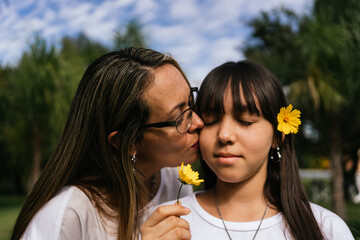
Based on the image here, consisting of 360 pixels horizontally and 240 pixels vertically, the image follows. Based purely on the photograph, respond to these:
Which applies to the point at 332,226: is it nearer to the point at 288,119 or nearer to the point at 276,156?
the point at 276,156

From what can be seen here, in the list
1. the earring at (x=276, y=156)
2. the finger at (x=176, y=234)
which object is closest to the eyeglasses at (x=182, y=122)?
the earring at (x=276, y=156)

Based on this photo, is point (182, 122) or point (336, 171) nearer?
point (182, 122)

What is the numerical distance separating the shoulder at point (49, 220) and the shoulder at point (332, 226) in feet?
5.01

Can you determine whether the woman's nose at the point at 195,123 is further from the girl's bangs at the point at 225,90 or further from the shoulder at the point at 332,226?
the shoulder at the point at 332,226

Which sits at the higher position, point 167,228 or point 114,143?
point 114,143

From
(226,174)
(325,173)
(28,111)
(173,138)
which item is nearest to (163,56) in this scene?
(173,138)

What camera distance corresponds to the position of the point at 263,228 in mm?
1987

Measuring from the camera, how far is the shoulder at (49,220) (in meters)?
2.03

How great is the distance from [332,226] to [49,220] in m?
1.64

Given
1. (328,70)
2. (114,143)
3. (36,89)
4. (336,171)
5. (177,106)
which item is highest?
(36,89)

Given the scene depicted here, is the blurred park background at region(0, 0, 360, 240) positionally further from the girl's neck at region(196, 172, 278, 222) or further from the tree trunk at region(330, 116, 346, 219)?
the girl's neck at region(196, 172, 278, 222)

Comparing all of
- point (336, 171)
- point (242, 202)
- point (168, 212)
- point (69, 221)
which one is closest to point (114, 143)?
point (69, 221)

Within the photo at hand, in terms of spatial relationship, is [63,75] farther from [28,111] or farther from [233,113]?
[233,113]

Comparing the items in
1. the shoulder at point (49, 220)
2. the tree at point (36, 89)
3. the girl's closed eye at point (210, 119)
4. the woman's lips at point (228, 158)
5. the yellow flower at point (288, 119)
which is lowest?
the shoulder at point (49, 220)
